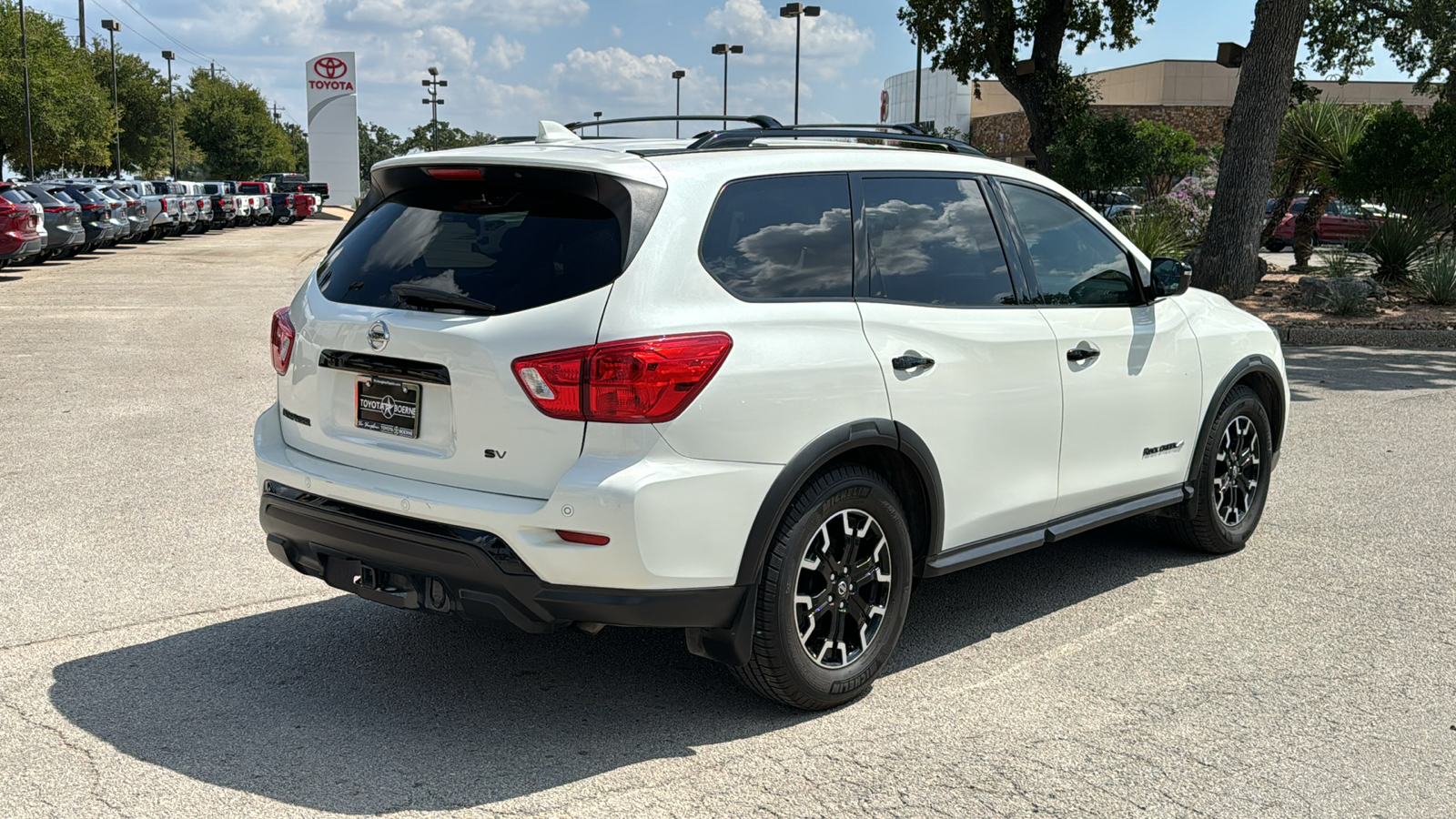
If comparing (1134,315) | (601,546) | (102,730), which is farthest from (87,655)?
(1134,315)

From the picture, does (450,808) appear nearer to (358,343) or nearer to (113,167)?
(358,343)

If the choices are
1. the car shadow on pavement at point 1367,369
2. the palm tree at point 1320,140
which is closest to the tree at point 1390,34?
the palm tree at point 1320,140

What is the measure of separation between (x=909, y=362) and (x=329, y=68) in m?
77.6

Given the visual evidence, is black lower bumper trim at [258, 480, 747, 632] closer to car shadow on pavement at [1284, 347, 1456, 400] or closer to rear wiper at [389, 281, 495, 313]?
rear wiper at [389, 281, 495, 313]

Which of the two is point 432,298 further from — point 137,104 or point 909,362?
point 137,104

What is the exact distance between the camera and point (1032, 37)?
25797 mm

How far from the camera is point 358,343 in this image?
13.7 feet

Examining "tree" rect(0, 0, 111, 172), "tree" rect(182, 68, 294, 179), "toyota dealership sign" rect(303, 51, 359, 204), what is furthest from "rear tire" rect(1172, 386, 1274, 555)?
"tree" rect(182, 68, 294, 179)

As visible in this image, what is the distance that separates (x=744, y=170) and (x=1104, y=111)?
5651cm

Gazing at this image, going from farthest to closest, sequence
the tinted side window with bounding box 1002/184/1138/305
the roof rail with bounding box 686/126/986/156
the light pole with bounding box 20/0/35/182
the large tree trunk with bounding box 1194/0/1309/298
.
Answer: the light pole with bounding box 20/0/35/182 < the large tree trunk with bounding box 1194/0/1309/298 < the tinted side window with bounding box 1002/184/1138/305 < the roof rail with bounding box 686/126/986/156

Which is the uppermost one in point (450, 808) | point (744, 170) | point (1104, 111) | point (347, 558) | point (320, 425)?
point (1104, 111)

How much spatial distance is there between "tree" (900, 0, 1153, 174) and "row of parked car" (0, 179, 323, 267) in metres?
17.4

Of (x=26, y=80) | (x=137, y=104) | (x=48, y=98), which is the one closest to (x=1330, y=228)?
(x=26, y=80)

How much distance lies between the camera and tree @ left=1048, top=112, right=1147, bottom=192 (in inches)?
1051
